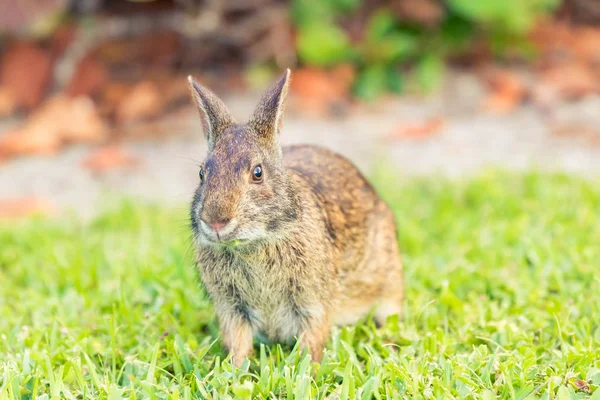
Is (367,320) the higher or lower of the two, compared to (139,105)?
lower

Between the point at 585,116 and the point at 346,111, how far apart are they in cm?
258

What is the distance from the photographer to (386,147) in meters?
8.31

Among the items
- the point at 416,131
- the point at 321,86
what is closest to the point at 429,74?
the point at 416,131

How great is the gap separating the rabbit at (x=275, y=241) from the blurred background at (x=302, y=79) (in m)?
3.45

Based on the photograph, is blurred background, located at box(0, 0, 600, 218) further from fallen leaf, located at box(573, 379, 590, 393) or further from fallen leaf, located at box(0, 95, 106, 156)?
fallen leaf, located at box(573, 379, 590, 393)

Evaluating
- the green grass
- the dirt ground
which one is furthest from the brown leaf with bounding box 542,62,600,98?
the green grass

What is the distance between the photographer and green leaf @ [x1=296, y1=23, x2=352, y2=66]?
358 inches

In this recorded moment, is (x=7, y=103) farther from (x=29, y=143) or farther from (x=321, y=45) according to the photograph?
(x=321, y=45)

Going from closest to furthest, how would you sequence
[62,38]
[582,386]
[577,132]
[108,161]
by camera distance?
1. [582,386]
2. [108,161]
3. [577,132]
4. [62,38]

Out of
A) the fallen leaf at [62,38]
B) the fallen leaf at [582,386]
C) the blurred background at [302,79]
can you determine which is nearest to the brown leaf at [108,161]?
the blurred background at [302,79]

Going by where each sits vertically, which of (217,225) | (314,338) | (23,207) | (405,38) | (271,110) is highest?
(271,110)

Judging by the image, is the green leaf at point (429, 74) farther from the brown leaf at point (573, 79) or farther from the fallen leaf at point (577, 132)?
Result: the fallen leaf at point (577, 132)

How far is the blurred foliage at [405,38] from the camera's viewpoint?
8.98m

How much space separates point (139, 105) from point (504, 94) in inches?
162
